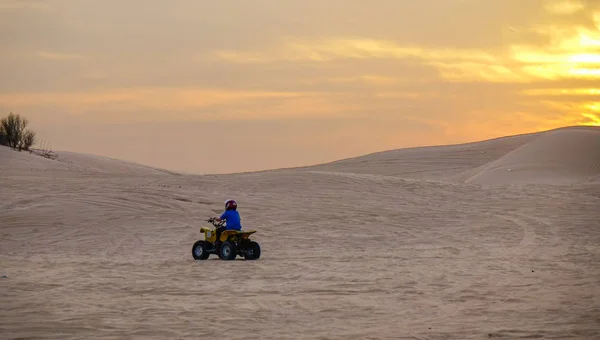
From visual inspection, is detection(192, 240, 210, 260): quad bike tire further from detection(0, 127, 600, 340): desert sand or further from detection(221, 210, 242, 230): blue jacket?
detection(221, 210, 242, 230): blue jacket

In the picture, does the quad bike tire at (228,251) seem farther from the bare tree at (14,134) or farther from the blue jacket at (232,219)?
the bare tree at (14,134)

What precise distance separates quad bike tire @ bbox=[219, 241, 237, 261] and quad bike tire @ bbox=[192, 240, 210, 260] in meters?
0.44

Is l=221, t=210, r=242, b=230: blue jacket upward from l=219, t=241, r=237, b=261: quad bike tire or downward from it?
upward

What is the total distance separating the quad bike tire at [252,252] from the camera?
19203mm

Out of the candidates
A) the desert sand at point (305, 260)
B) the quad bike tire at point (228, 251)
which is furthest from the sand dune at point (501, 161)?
the quad bike tire at point (228, 251)

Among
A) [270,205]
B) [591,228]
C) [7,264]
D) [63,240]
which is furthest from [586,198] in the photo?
[7,264]

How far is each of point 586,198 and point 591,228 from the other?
349 inches

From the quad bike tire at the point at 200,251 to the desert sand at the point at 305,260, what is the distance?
27 cm

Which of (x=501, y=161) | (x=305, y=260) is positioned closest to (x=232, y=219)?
(x=305, y=260)

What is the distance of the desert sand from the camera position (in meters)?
10.8

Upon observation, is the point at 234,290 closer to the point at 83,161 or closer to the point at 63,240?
the point at 63,240

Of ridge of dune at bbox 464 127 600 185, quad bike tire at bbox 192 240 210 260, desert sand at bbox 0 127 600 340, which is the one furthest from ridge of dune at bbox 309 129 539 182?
quad bike tire at bbox 192 240 210 260

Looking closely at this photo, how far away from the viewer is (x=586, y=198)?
112 feet

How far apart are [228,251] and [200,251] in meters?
0.77
